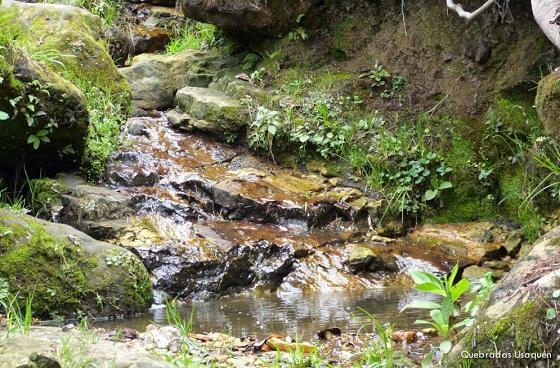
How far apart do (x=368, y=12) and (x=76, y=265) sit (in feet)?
19.6

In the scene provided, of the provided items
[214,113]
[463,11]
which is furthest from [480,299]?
[214,113]

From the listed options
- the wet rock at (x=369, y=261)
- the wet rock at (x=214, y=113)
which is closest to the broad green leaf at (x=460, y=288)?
the wet rock at (x=369, y=261)

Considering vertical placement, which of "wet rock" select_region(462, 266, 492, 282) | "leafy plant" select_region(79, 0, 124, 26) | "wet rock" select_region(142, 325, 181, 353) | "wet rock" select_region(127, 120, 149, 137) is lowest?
"wet rock" select_region(462, 266, 492, 282)

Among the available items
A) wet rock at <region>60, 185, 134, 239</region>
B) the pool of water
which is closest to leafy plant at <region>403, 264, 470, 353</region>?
the pool of water

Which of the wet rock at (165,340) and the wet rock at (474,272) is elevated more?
the wet rock at (165,340)

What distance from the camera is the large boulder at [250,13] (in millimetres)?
9484

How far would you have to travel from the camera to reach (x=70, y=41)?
8.48m

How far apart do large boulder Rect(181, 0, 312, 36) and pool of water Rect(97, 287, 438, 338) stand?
15.5ft

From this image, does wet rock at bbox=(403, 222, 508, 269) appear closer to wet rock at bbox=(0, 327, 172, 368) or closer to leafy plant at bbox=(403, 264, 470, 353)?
leafy plant at bbox=(403, 264, 470, 353)

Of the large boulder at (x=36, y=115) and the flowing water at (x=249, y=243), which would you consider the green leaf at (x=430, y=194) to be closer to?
the flowing water at (x=249, y=243)

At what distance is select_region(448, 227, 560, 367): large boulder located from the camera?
2.82 meters

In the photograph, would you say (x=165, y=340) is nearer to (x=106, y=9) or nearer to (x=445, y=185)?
(x=445, y=185)

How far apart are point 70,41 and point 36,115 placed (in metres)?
2.51

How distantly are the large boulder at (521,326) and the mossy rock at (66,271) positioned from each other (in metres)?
2.85
